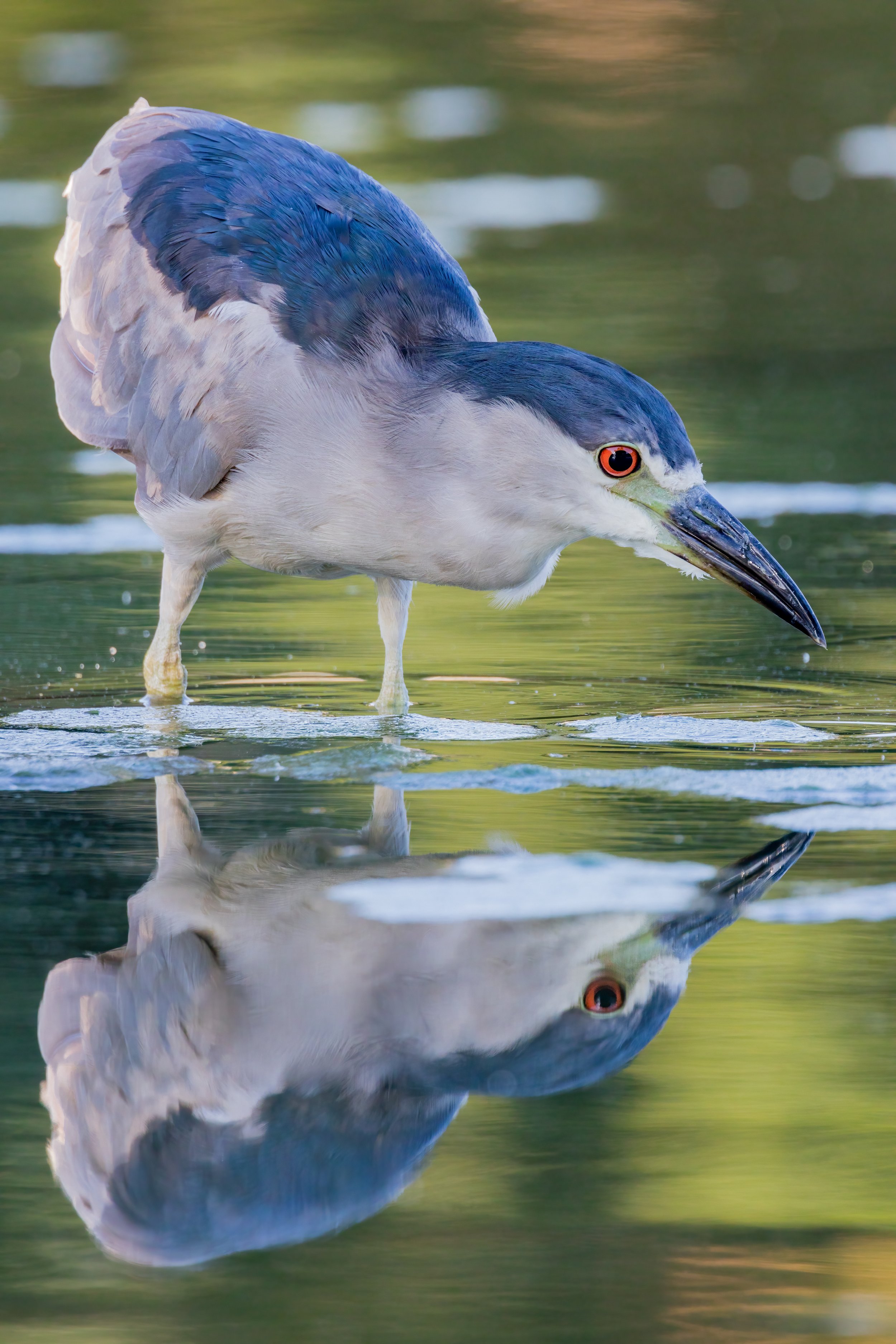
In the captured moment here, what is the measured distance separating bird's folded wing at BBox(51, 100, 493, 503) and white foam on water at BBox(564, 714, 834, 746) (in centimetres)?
101

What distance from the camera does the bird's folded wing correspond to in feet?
17.1

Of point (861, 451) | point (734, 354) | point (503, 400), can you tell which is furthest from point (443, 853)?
point (734, 354)

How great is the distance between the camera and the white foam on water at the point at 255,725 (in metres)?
5.18

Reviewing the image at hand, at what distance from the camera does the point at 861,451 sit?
8.66m

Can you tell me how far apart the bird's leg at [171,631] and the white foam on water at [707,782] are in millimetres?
1130

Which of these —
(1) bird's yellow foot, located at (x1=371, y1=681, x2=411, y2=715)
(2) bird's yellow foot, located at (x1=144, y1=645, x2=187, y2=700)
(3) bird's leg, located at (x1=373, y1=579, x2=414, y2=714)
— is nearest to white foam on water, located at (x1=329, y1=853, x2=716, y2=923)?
(1) bird's yellow foot, located at (x1=371, y1=681, x2=411, y2=715)

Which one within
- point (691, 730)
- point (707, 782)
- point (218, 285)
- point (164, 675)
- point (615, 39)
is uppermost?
point (218, 285)

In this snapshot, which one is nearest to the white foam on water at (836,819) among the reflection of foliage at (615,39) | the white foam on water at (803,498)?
the white foam on water at (803,498)

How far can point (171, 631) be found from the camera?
5.78 meters

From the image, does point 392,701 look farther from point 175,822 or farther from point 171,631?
point 175,822

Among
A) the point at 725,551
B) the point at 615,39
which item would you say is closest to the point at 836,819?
the point at 725,551

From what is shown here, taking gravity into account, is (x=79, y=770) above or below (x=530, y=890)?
below

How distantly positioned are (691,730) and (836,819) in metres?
0.80

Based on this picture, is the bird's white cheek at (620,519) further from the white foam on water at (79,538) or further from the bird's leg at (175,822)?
the white foam on water at (79,538)
